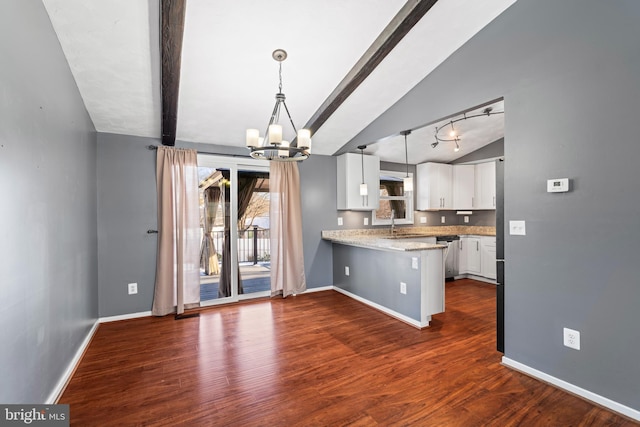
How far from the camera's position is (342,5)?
2.31 m

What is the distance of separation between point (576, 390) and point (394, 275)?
1.84 metres

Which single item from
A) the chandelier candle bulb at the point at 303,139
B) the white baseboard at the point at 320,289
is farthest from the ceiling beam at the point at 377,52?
the white baseboard at the point at 320,289

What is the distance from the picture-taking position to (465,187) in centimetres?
577

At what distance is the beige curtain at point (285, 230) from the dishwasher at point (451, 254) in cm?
277

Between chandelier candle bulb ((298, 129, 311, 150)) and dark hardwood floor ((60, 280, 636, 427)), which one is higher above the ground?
chandelier candle bulb ((298, 129, 311, 150))

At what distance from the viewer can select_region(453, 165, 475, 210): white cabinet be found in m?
5.76

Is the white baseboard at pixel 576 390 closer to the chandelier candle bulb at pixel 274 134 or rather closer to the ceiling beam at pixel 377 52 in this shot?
the chandelier candle bulb at pixel 274 134

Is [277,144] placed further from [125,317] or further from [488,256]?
[488,256]

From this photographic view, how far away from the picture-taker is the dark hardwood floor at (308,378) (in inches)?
71.4

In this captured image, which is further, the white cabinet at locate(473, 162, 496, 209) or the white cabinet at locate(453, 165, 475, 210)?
the white cabinet at locate(453, 165, 475, 210)

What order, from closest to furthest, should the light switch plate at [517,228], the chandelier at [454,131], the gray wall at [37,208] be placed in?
the gray wall at [37,208], the light switch plate at [517,228], the chandelier at [454,131]

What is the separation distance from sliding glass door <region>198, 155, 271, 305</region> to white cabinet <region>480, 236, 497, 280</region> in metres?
4.03

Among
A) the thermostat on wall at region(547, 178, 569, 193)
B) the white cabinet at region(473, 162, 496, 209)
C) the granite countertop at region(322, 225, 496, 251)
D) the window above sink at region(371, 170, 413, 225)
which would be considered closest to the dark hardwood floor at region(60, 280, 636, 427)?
the granite countertop at region(322, 225, 496, 251)

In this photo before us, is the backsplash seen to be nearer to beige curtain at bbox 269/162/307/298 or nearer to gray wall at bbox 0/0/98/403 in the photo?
beige curtain at bbox 269/162/307/298
